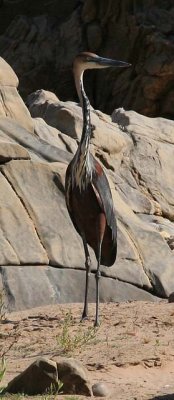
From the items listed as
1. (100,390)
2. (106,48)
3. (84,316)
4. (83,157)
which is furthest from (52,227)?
(106,48)

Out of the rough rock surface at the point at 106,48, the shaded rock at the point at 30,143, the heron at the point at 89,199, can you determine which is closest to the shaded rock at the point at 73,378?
the heron at the point at 89,199

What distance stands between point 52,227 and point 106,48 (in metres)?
13.3

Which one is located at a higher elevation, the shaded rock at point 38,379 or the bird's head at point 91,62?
the bird's head at point 91,62

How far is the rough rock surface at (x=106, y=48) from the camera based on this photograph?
20.9 m

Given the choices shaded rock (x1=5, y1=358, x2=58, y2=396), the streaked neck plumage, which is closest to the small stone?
shaded rock (x1=5, y1=358, x2=58, y2=396)

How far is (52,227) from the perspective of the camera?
9.41 meters

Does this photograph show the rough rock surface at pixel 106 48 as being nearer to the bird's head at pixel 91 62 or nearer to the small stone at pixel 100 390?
the bird's head at pixel 91 62

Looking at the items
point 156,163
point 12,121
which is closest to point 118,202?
point 12,121

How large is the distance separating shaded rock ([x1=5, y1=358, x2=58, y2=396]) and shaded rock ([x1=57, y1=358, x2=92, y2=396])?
0.05 metres

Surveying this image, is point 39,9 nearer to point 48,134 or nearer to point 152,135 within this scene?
point 152,135

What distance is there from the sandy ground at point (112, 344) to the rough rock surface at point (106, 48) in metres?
12.6

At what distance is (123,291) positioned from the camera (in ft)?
31.0

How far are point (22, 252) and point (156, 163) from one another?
14.5 feet

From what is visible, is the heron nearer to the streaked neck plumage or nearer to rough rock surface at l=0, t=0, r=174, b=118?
the streaked neck plumage
